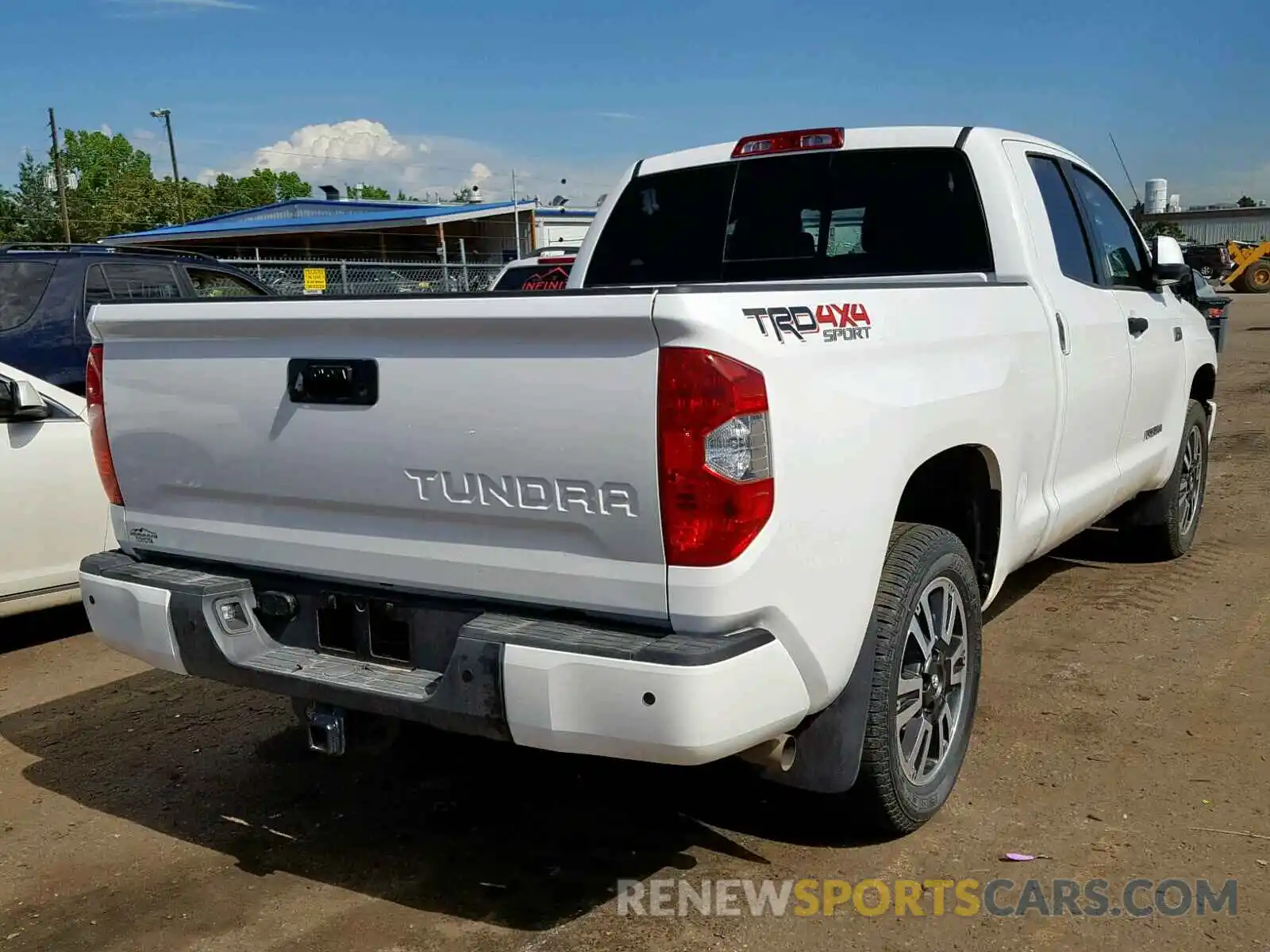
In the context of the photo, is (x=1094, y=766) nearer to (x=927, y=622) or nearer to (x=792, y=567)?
(x=927, y=622)

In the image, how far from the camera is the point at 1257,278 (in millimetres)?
38688

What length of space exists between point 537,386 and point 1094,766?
7.91 ft

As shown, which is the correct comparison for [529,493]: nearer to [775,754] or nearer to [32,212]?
[775,754]

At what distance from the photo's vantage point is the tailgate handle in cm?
300

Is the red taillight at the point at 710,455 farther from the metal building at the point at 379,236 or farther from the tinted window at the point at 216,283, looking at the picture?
the metal building at the point at 379,236

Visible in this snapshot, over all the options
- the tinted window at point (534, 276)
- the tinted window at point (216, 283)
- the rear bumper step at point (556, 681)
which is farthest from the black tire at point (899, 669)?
the tinted window at point (534, 276)

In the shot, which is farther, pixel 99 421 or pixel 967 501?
pixel 967 501

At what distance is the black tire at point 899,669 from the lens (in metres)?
3.17

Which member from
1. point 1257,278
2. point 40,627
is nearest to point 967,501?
point 40,627

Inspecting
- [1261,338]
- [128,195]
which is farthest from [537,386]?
[128,195]

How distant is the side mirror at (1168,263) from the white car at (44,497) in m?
4.95

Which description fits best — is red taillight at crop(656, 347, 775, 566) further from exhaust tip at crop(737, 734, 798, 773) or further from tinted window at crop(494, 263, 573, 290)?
tinted window at crop(494, 263, 573, 290)

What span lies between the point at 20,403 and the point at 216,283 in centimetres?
457

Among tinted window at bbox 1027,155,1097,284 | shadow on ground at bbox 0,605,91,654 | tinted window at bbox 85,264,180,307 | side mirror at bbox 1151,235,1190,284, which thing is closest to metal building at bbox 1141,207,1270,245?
tinted window at bbox 85,264,180,307
